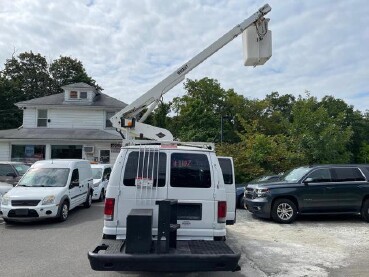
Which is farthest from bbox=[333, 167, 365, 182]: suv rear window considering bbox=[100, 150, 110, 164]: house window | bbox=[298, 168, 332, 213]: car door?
bbox=[100, 150, 110, 164]: house window

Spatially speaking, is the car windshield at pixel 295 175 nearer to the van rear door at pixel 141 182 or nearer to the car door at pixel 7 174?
the van rear door at pixel 141 182

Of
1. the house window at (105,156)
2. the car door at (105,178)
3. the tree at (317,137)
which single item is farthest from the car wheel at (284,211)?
the house window at (105,156)

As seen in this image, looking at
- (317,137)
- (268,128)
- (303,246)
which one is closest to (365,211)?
(303,246)

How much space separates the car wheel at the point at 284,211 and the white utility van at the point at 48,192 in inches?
255

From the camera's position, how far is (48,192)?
1072 cm

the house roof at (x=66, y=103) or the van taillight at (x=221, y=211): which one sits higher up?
the house roof at (x=66, y=103)

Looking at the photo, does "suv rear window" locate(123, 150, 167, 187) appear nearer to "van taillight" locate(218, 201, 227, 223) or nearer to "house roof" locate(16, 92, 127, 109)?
"van taillight" locate(218, 201, 227, 223)

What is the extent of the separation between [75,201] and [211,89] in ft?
105

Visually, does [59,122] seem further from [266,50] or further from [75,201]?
[266,50]

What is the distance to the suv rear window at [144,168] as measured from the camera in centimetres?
563

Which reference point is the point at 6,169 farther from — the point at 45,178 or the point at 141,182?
the point at 141,182

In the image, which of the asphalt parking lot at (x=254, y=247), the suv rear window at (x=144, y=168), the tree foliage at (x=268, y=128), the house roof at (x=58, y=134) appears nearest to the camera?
the suv rear window at (x=144, y=168)

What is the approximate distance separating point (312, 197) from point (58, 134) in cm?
2141

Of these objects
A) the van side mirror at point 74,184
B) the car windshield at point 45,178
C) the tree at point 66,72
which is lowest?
the van side mirror at point 74,184
